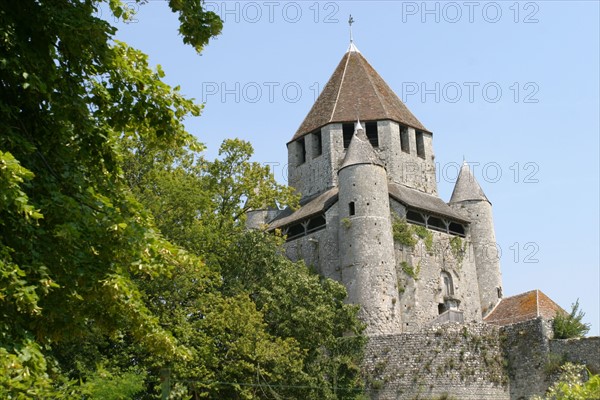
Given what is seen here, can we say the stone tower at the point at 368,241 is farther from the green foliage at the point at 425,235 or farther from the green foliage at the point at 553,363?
the green foliage at the point at 553,363

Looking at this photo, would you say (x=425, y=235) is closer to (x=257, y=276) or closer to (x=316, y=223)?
(x=316, y=223)

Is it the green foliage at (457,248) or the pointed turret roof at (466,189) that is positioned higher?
the pointed turret roof at (466,189)

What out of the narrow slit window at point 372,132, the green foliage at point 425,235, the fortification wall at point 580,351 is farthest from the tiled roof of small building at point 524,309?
the narrow slit window at point 372,132

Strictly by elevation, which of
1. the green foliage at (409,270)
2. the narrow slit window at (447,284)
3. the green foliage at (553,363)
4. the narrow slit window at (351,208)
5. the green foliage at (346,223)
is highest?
the narrow slit window at (351,208)

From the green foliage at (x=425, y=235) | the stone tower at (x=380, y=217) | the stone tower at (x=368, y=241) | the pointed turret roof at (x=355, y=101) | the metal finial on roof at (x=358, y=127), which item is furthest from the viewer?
the pointed turret roof at (x=355, y=101)

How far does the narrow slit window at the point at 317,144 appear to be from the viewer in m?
45.7

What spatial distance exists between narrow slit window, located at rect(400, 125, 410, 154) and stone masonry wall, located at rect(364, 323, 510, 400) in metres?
16.0

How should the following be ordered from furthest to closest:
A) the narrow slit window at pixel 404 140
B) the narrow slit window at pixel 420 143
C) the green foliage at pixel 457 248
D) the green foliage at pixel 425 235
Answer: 1. the narrow slit window at pixel 420 143
2. the narrow slit window at pixel 404 140
3. the green foliage at pixel 457 248
4. the green foliage at pixel 425 235

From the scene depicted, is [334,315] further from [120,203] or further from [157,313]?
[120,203]

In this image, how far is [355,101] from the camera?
46312 mm

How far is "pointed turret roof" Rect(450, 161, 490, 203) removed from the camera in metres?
45.2

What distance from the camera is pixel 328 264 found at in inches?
1545

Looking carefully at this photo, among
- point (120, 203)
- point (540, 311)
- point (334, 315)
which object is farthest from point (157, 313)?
point (540, 311)

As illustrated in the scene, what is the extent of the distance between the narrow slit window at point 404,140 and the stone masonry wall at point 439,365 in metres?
16.0
